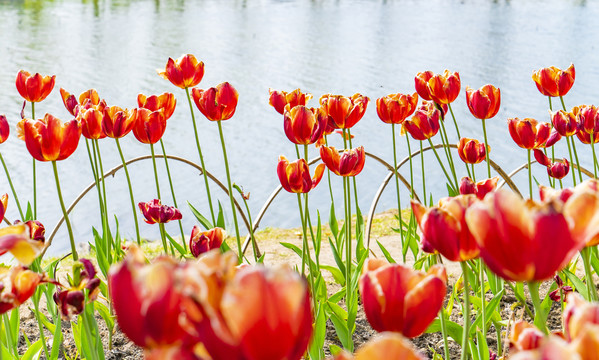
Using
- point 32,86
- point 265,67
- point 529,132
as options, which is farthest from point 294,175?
point 265,67

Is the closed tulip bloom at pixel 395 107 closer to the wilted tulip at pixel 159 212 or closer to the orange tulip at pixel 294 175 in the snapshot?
the orange tulip at pixel 294 175

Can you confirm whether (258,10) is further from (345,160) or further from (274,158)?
(345,160)

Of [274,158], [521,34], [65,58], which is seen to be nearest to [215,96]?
[274,158]

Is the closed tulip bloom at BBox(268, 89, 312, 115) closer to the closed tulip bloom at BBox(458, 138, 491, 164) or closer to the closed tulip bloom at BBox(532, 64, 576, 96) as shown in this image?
the closed tulip bloom at BBox(458, 138, 491, 164)

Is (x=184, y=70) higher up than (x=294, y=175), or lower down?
higher up

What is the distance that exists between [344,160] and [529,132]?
1.77 ft

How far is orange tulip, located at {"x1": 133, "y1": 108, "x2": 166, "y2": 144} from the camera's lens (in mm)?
1596

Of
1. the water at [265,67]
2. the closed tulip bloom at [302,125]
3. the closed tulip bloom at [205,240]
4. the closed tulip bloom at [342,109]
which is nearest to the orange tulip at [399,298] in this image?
the closed tulip bloom at [205,240]

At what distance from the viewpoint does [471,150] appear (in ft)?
5.86

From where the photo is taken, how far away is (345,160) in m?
1.41

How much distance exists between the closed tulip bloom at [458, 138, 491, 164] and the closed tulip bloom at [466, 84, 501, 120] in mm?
105

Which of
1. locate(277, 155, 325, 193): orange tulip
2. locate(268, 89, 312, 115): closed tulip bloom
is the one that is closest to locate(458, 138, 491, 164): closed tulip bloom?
locate(268, 89, 312, 115): closed tulip bloom

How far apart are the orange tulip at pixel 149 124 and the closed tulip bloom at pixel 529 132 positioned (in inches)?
32.8

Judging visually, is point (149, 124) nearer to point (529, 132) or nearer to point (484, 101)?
point (484, 101)
